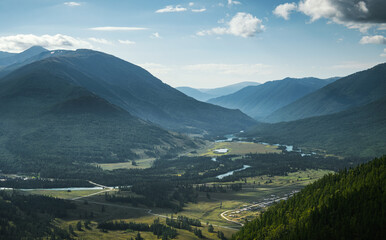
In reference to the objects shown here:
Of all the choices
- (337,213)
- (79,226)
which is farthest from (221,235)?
(79,226)

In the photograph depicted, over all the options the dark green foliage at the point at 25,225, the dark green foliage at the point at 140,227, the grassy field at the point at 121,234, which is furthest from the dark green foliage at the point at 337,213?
the dark green foliage at the point at 25,225

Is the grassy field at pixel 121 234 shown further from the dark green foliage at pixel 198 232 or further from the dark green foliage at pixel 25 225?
the dark green foliage at pixel 25 225

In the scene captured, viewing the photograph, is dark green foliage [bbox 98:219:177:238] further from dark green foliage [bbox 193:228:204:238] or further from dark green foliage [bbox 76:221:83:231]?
dark green foliage [bbox 193:228:204:238]

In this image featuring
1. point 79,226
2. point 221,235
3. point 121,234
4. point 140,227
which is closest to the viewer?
point 221,235

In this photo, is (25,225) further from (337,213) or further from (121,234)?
(337,213)

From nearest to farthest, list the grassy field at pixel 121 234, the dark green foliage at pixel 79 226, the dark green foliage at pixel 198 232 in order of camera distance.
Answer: the grassy field at pixel 121 234 → the dark green foliage at pixel 198 232 → the dark green foliage at pixel 79 226

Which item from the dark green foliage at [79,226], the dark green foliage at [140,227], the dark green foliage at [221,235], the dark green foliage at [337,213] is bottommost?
the dark green foliage at [221,235]

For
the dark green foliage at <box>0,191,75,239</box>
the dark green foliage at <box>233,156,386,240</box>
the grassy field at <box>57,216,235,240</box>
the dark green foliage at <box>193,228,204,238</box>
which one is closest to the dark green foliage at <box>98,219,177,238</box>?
the grassy field at <box>57,216,235,240</box>

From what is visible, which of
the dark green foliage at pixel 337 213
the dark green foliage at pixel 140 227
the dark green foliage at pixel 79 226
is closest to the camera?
the dark green foliage at pixel 337 213

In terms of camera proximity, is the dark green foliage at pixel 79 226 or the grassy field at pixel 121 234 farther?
the dark green foliage at pixel 79 226
